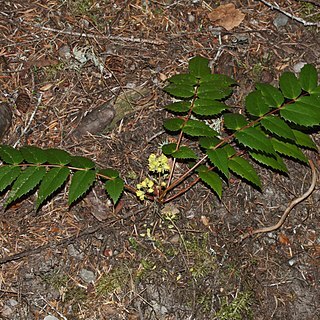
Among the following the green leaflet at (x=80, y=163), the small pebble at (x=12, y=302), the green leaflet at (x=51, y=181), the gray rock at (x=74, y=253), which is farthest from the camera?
the gray rock at (x=74, y=253)

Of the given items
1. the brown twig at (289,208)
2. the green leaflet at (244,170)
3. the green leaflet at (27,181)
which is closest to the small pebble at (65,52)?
the green leaflet at (27,181)

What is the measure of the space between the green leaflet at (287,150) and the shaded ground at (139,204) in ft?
1.15

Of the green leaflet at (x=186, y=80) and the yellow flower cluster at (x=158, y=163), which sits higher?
the green leaflet at (x=186, y=80)

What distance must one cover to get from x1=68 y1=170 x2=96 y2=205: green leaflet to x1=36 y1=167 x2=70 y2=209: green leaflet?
6cm

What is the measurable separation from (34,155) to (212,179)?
883mm

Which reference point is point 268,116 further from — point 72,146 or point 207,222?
point 72,146

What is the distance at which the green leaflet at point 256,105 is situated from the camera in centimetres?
286

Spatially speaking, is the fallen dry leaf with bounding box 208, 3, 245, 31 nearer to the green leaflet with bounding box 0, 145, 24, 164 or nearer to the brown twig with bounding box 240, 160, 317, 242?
the brown twig with bounding box 240, 160, 317, 242

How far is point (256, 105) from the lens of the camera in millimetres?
2875

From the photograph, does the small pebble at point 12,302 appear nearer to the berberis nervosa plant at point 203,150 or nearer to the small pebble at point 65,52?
the berberis nervosa plant at point 203,150

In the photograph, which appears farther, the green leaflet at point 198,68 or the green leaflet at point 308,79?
the green leaflet at point 198,68

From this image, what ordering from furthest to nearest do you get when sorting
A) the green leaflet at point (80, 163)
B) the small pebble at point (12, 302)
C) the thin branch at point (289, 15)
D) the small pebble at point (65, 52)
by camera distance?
the thin branch at point (289, 15)
the small pebble at point (65, 52)
the small pebble at point (12, 302)
the green leaflet at point (80, 163)

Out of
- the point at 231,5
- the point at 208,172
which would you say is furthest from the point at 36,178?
the point at 231,5

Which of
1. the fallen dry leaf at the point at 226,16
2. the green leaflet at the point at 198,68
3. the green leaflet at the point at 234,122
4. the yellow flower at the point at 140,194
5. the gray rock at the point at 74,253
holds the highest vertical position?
the fallen dry leaf at the point at 226,16
